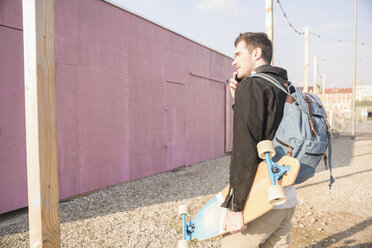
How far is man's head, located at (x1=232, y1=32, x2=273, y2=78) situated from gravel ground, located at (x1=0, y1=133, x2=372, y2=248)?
8.75 feet

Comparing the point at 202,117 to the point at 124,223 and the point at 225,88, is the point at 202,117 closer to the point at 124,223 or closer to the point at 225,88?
the point at 225,88

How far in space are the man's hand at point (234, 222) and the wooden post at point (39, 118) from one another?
38.9 inches

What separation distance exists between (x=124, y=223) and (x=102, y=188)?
1860 millimetres

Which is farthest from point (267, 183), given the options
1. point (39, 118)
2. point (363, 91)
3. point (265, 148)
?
point (363, 91)

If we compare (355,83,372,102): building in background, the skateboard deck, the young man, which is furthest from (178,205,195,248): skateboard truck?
(355,83,372,102): building in background

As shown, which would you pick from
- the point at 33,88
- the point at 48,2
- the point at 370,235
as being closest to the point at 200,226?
the point at 33,88

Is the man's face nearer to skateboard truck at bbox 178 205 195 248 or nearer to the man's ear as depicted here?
the man's ear

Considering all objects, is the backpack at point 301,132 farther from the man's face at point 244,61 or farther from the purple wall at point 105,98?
the purple wall at point 105,98

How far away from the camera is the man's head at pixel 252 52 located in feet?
5.82

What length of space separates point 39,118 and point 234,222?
119 cm

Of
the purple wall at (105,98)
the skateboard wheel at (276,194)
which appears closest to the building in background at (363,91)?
the purple wall at (105,98)

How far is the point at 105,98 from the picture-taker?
19.7 ft

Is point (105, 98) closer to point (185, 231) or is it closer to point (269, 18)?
point (269, 18)

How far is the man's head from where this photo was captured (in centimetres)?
178
